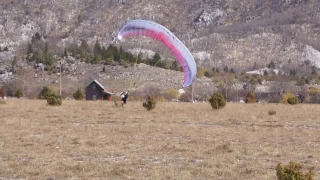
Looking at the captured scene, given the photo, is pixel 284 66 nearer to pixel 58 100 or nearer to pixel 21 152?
pixel 58 100

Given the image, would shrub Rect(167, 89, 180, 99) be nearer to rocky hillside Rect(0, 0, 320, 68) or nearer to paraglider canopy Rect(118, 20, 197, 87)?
rocky hillside Rect(0, 0, 320, 68)

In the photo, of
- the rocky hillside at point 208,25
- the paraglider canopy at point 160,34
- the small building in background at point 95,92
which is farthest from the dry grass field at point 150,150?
the rocky hillside at point 208,25

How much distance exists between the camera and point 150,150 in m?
17.1

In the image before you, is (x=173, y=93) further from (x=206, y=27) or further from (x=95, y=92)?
(x=206, y=27)

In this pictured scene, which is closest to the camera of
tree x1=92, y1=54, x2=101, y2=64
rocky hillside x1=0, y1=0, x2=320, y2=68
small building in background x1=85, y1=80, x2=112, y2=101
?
small building in background x1=85, y1=80, x2=112, y2=101

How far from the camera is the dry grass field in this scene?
44.1 feet

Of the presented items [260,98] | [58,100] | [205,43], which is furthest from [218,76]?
[58,100]

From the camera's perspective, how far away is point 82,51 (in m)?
110

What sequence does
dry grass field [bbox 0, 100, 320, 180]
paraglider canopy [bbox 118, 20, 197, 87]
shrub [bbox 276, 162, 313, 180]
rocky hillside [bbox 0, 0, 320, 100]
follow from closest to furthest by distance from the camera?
shrub [bbox 276, 162, 313, 180], dry grass field [bbox 0, 100, 320, 180], paraglider canopy [bbox 118, 20, 197, 87], rocky hillside [bbox 0, 0, 320, 100]

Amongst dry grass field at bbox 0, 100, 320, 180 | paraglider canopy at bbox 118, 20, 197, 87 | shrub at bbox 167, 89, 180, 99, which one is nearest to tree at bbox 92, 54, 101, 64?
shrub at bbox 167, 89, 180, 99

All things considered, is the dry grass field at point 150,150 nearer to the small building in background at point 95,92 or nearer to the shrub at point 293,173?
the shrub at point 293,173

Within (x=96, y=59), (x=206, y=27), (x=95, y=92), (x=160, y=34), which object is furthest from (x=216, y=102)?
(x=206, y=27)

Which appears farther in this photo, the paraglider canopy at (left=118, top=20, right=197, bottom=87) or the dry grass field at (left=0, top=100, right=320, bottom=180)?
the paraglider canopy at (left=118, top=20, right=197, bottom=87)

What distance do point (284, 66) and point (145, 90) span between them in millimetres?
55219
